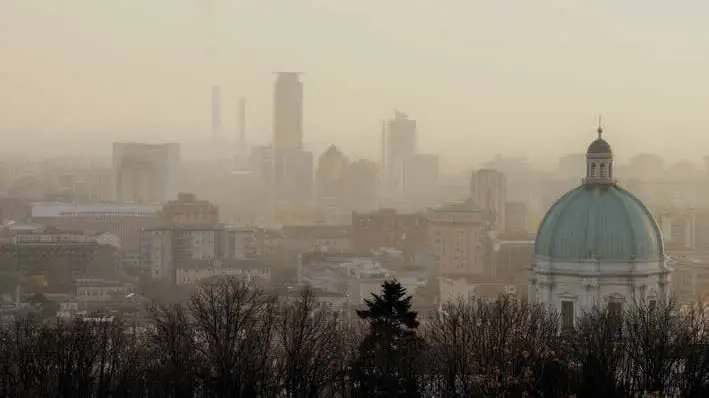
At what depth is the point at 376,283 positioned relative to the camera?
62375 mm

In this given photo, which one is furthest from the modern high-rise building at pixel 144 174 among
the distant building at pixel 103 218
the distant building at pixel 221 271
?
the distant building at pixel 221 271

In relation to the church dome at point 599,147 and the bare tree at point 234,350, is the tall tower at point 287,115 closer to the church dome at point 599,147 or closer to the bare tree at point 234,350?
the church dome at point 599,147

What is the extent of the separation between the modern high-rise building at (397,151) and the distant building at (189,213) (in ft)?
34.3

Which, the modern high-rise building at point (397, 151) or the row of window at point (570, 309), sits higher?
the modern high-rise building at point (397, 151)

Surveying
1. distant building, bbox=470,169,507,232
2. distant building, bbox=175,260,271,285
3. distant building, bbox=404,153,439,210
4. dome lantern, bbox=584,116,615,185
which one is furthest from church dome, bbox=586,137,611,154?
distant building, bbox=404,153,439,210

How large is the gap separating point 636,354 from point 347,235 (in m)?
67.8

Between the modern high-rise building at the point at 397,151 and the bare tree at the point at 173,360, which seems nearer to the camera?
the bare tree at the point at 173,360

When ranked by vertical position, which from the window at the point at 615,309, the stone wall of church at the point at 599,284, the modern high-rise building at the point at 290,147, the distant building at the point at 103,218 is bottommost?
the window at the point at 615,309

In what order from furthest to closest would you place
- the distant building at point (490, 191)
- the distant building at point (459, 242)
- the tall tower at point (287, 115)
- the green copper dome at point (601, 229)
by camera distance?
1. the tall tower at point (287, 115)
2. the distant building at point (490, 191)
3. the distant building at point (459, 242)
4. the green copper dome at point (601, 229)

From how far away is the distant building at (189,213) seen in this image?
88062mm

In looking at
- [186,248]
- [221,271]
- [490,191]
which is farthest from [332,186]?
[221,271]

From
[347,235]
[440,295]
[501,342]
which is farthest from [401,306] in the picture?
[347,235]

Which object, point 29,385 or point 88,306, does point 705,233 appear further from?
point 29,385

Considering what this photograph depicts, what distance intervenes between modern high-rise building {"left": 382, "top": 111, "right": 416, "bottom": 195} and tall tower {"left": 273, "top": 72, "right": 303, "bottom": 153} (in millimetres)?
5993
